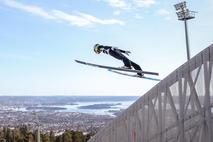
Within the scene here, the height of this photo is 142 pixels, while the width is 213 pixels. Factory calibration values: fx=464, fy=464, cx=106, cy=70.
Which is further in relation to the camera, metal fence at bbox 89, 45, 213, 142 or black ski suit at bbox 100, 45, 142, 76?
black ski suit at bbox 100, 45, 142, 76

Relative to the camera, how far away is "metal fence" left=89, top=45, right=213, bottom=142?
48.6 feet

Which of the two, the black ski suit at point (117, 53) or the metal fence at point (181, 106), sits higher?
the black ski suit at point (117, 53)

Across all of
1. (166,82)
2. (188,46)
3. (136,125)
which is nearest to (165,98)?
(166,82)

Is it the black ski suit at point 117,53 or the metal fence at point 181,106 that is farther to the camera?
the black ski suit at point 117,53

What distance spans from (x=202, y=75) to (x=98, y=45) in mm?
9976

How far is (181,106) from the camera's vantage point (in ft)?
55.6

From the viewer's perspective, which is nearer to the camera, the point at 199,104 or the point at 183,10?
the point at 199,104

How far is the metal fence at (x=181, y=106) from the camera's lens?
1480 cm

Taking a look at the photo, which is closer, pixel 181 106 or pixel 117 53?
pixel 181 106

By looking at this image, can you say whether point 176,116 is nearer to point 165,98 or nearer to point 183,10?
point 165,98

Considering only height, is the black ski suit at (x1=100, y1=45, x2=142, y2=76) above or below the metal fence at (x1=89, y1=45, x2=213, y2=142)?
above

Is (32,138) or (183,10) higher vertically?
(183,10)

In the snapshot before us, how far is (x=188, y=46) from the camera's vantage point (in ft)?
91.4

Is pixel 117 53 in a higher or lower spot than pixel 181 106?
higher
